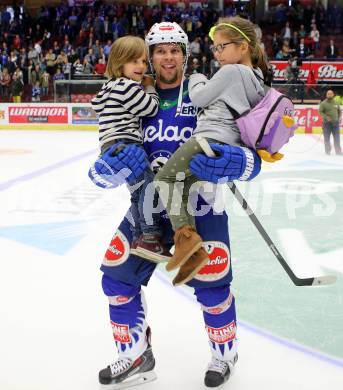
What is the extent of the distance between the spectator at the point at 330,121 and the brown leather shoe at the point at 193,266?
892 centimetres

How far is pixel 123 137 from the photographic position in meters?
2.27

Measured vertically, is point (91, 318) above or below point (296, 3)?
below

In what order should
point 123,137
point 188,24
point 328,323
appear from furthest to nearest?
point 188,24
point 328,323
point 123,137

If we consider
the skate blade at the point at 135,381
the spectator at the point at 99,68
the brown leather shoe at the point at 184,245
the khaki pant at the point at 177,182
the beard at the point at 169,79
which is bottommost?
the skate blade at the point at 135,381

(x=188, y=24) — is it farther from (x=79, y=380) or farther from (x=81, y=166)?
(x=79, y=380)

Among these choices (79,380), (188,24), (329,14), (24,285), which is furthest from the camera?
(329,14)

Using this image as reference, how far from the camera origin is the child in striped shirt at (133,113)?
220 cm

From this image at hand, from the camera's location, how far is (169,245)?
242cm

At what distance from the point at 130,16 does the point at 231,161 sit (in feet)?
65.2

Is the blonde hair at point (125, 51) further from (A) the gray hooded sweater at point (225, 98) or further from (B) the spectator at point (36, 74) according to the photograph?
(B) the spectator at point (36, 74)

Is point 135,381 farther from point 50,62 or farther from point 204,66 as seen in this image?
point 50,62

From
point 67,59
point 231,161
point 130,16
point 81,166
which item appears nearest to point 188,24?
point 130,16

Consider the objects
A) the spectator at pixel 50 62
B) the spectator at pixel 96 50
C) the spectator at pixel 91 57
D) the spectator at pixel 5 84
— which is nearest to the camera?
the spectator at pixel 5 84

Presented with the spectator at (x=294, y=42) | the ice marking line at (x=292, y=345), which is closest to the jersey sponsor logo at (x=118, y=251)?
the ice marking line at (x=292, y=345)
